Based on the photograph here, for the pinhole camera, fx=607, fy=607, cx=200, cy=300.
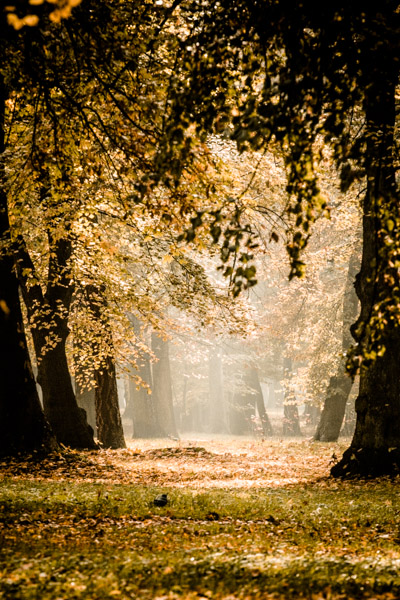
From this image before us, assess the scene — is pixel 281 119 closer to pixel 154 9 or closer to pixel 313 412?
pixel 154 9

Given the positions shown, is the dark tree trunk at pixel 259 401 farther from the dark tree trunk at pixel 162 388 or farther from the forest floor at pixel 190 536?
the forest floor at pixel 190 536

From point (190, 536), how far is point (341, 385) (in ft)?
55.0

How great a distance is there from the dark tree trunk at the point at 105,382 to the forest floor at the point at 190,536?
3.71 metres

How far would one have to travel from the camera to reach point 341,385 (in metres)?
22.3

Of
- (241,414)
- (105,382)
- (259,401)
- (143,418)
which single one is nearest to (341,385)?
(105,382)

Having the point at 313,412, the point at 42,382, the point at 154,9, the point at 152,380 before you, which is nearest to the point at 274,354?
the point at 313,412

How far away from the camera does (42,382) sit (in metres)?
15.1

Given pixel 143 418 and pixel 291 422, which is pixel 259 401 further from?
pixel 143 418

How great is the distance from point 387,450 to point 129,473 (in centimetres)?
506

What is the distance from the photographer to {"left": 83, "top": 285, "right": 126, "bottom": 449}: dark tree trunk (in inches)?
607

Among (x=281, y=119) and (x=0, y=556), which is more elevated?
(x=281, y=119)

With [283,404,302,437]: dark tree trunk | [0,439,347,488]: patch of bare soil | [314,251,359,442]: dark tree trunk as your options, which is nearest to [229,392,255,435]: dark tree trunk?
[283,404,302,437]: dark tree trunk

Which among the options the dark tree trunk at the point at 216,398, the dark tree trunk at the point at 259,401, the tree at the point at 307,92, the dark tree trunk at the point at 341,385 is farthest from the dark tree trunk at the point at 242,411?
the tree at the point at 307,92

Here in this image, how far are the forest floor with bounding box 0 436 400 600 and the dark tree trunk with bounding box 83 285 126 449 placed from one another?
12.2 ft
